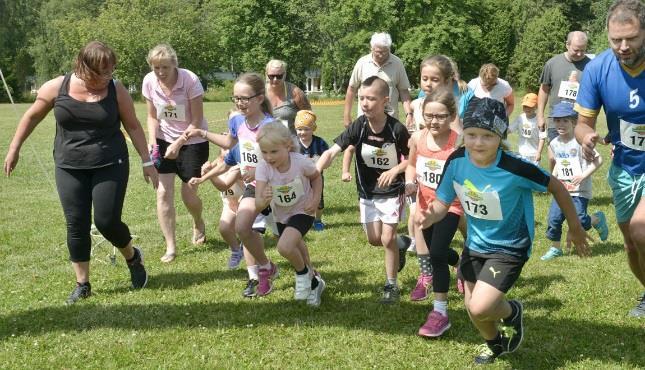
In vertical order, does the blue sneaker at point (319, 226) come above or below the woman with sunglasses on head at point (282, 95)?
below

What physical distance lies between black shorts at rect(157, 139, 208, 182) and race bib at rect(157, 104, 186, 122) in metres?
0.28

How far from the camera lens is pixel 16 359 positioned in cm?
434

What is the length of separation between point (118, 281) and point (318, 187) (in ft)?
7.14

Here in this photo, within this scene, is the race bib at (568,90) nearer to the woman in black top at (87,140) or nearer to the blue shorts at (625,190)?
the blue shorts at (625,190)

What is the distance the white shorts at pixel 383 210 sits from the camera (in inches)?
213

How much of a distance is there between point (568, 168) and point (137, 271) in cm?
452

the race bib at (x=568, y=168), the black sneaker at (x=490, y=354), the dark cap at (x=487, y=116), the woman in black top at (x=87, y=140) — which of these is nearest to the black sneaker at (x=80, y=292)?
the woman in black top at (x=87, y=140)

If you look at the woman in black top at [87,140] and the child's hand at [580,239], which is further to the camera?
the woman in black top at [87,140]

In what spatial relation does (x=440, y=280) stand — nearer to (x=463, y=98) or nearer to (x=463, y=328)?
(x=463, y=328)

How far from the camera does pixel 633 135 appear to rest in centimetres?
432

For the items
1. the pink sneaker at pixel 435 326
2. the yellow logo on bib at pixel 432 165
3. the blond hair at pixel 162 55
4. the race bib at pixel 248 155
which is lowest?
the pink sneaker at pixel 435 326

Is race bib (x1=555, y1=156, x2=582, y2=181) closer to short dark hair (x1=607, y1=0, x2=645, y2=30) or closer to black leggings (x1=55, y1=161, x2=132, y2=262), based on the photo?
short dark hair (x1=607, y1=0, x2=645, y2=30)

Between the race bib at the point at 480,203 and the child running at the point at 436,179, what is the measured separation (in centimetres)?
55

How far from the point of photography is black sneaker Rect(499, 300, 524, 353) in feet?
13.4
